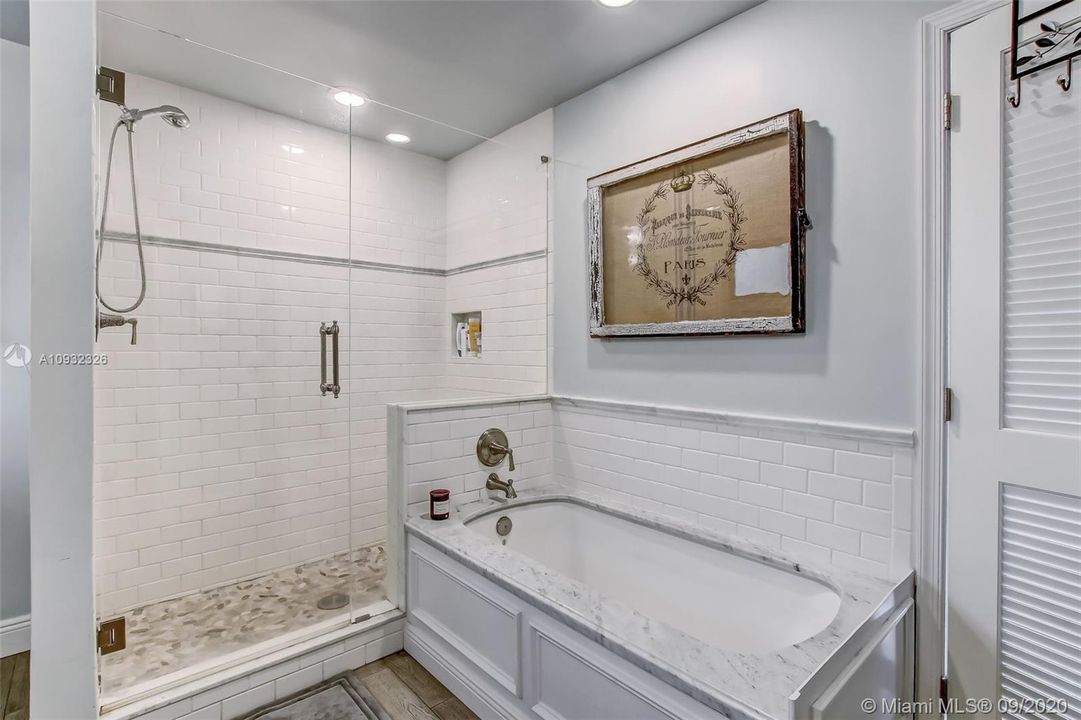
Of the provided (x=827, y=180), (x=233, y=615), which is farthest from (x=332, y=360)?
(x=827, y=180)

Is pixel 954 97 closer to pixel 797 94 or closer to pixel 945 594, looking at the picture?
pixel 797 94

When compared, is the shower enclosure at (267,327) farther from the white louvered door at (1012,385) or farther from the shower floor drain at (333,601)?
the white louvered door at (1012,385)

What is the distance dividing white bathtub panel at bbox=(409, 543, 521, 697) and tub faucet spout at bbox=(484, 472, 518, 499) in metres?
0.46

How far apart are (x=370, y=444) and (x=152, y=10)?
1.98 m

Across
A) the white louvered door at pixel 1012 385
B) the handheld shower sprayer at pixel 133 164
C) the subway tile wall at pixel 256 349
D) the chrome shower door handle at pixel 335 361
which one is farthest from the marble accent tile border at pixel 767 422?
the handheld shower sprayer at pixel 133 164

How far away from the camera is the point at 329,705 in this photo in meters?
1.84

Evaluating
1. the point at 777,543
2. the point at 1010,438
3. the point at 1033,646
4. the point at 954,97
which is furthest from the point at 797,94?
the point at 1033,646

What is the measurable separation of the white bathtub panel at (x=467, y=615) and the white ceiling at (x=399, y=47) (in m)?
2.11

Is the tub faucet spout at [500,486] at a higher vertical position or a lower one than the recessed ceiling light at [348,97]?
lower

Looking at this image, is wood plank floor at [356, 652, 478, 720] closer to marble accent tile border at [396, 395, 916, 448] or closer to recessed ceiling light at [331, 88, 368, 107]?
marble accent tile border at [396, 395, 916, 448]

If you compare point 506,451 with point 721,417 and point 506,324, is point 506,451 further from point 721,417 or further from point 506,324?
point 721,417

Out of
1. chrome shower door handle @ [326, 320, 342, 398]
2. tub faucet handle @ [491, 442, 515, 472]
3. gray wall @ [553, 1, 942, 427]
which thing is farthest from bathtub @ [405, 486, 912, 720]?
chrome shower door handle @ [326, 320, 342, 398]

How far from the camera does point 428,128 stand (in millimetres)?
2645

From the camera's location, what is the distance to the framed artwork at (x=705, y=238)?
1.83 m
